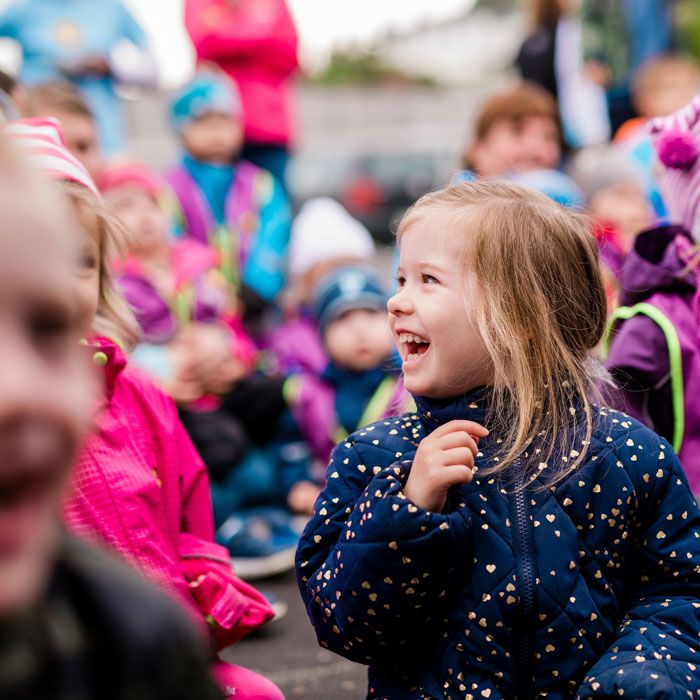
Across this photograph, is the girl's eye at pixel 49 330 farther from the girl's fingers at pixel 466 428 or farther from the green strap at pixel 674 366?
the green strap at pixel 674 366

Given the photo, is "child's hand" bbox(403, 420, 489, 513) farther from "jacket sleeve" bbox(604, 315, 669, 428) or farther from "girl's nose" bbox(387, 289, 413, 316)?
"jacket sleeve" bbox(604, 315, 669, 428)

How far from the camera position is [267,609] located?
2.46 meters

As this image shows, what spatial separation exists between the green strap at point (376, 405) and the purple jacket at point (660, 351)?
2007mm

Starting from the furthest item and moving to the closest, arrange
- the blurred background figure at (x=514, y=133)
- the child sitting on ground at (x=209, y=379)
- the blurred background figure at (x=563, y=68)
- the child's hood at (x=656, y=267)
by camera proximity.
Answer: the blurred background figure at (x=563, y=68) → the blurred background figure at (x=514, y=133) → the child sitting on ground at (x=209, y=379) → the child's hood at (x=656, y=267)

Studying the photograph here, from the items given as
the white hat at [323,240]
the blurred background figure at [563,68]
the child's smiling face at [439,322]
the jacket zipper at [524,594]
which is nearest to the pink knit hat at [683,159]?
the child's smiling face at [439,322]

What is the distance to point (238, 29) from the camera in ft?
21.6

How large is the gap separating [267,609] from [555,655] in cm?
72

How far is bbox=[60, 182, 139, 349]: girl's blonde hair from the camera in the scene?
2357 mm

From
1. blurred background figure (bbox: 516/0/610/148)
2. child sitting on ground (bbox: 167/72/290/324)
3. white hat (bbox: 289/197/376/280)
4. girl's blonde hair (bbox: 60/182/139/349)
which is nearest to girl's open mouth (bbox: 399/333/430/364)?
girl's blonde hair (bbox: 60/182/139/349)

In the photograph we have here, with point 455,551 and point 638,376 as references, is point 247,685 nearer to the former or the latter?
point 455,551

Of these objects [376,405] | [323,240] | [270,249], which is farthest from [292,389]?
[270,249]

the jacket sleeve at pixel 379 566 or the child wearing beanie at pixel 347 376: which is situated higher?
the jacket sleeve at pixel 379 566

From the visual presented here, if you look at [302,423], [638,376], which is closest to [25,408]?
[638,376]

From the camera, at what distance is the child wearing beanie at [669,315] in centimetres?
274
